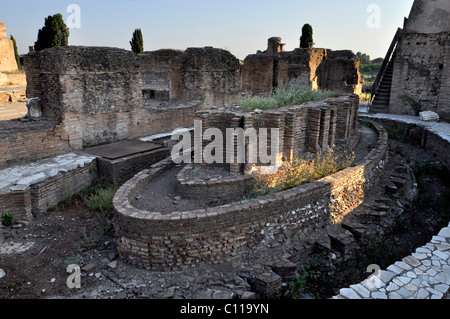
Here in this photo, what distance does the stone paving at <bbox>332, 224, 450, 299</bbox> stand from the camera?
139 inches

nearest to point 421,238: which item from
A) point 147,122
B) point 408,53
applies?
point 147,122

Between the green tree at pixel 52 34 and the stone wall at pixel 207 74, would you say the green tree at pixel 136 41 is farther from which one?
the stone wall at pixel 207 74

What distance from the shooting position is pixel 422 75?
1195cm

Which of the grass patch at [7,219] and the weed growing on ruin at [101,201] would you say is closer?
the grass patch at [7,219]

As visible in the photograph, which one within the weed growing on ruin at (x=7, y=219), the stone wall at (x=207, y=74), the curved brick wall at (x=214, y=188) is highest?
the stone wall at (x=207, y=74)

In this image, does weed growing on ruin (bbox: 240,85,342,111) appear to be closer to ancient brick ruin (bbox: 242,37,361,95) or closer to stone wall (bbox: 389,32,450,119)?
stone wall (bbox: 389,32,450,119)

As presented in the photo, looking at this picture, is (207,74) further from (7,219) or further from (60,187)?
(7,219)

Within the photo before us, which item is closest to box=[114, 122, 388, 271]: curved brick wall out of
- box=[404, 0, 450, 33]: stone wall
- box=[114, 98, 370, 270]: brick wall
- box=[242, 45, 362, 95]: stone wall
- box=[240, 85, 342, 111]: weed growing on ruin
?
box=[114, 98, 370, 270]: brick wall

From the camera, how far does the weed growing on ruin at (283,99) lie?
6363 mm

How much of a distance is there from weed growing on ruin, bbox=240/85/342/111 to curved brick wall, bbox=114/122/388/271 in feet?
5.83

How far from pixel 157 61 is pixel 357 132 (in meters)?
6.55

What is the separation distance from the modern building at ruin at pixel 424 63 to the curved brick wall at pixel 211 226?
8542 millimetres

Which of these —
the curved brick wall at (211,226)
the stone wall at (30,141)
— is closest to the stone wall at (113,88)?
the stone wall at (30,141)

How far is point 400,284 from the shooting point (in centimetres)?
370
